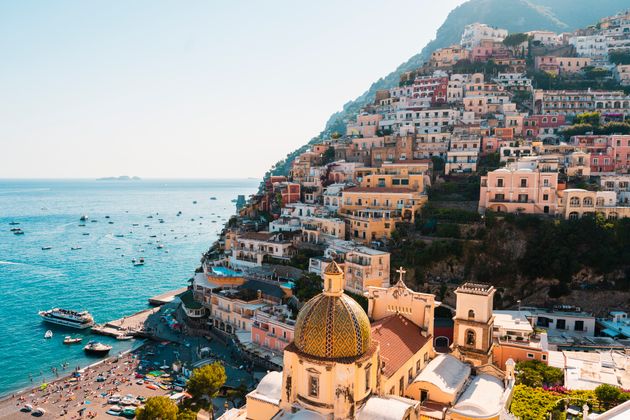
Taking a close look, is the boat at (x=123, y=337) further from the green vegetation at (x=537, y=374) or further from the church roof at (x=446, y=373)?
the green vegetation at (x=537, y=374)

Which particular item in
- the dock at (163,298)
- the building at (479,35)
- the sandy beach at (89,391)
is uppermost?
the building at (479,35)

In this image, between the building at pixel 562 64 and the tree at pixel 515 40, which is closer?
the building at pixel 562 64

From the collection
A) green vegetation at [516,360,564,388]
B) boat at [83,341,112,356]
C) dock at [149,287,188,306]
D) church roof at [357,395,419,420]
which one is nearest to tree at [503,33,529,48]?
dock at [149,287,188,306]

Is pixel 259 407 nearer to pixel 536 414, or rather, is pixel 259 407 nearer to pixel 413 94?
pixel 536 414

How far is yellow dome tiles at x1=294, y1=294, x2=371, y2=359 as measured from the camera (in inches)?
785

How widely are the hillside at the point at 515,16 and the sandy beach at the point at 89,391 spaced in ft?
363

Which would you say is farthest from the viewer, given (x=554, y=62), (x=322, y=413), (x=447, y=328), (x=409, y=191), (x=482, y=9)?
(x=482, y=9)

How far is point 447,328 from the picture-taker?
4203cm

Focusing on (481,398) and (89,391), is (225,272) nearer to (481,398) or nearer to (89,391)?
(89,391)

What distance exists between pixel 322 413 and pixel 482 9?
18562 centimetres

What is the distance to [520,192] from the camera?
54.2 m

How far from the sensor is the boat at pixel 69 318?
58.6m

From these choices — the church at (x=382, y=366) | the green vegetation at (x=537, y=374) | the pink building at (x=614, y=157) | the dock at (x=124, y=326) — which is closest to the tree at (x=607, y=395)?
the green vegetation at (x=537, y=374)

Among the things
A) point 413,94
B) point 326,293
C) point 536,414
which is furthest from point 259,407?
point 413,94
